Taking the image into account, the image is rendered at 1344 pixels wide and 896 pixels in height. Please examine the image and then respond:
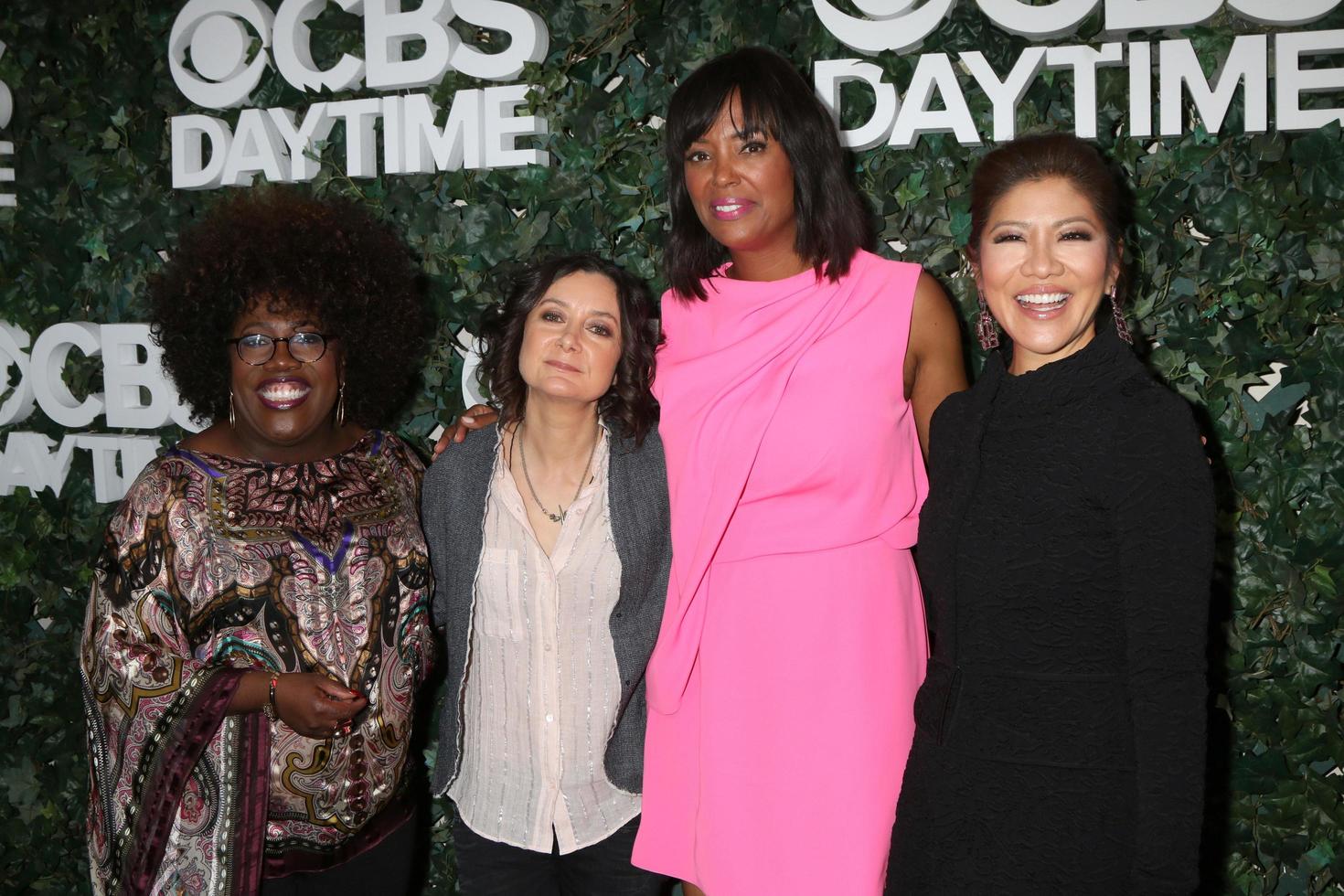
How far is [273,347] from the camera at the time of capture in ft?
7.03

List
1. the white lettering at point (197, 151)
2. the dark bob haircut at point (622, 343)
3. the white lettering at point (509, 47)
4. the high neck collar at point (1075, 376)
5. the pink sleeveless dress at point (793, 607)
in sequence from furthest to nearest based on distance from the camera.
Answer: the white lettering at point (197, 151) → the white lettering at point (509, 47) → the dark bob haircut at point (622, 343) → the pink sleeveless dress at point (793, 607) → the high neck collar at point (1075, 376)

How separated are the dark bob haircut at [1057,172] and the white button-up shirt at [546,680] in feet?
3.02

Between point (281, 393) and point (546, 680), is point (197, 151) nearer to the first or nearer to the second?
point (281, 393)

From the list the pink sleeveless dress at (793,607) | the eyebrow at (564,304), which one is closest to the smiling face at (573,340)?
the eyebrow at (564,304)

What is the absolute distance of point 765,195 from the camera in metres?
2.15

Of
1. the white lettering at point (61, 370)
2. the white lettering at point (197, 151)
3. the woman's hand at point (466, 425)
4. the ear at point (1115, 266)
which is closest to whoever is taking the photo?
the ear at point (1115, 266)

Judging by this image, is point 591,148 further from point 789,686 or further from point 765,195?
point 789,686

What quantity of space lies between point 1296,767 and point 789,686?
4.35 feet

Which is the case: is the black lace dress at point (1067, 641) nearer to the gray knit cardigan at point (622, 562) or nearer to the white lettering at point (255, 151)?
the gray knit cardigan at point (622, 562)

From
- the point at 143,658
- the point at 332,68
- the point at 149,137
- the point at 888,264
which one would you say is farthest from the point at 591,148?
the point at 143,658

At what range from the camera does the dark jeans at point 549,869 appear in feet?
7.07

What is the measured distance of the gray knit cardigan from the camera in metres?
2.13

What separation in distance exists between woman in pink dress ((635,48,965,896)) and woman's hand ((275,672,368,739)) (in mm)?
595

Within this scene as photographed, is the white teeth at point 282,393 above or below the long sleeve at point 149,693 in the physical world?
above
